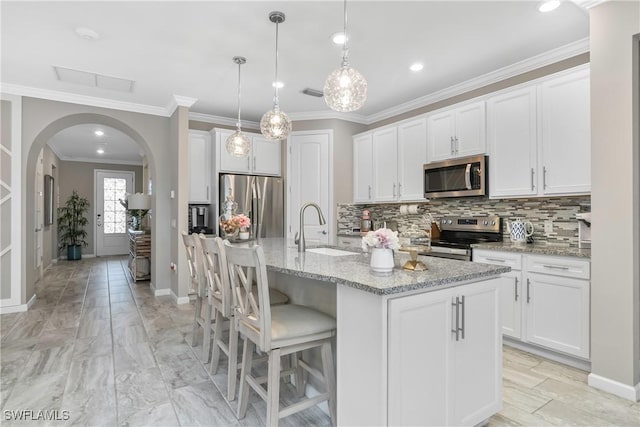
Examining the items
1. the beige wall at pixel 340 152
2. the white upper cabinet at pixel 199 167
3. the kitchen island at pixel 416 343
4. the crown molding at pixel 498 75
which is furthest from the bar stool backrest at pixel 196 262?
the crown molding at pixel 498 75

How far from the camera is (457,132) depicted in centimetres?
376

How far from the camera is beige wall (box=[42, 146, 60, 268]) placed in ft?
22.0

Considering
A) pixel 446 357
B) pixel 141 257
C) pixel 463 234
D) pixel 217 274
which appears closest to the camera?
pixel 446 357

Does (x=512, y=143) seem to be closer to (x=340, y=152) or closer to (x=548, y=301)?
(x=548, y=301)

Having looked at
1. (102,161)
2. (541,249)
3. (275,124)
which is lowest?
(541,249)

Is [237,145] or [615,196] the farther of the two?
[237,145]

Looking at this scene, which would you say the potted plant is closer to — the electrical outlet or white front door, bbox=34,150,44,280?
white front door, bbox=34,150,44,280

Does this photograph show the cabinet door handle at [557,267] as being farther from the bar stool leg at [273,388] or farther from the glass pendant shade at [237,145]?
the glass pendant shade at [237,145]

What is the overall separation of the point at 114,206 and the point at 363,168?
763cm

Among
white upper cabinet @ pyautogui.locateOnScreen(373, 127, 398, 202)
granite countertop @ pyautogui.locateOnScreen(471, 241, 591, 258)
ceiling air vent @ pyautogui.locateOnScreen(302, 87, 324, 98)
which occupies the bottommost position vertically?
granite countertop @ pyautogui.locateOnScreen(471, 241, 591, 258)

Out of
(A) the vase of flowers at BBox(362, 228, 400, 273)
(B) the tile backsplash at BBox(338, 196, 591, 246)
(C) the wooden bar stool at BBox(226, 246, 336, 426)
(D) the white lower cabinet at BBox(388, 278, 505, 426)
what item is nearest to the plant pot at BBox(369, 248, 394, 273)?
(A) the vase of flowers at BBox(362, 228, 400, 273)

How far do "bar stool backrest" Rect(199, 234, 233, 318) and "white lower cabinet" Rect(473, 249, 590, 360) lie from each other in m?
1.85

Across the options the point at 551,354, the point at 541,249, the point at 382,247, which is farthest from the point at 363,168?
the point at 382,247

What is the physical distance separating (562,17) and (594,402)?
269 centimetres
